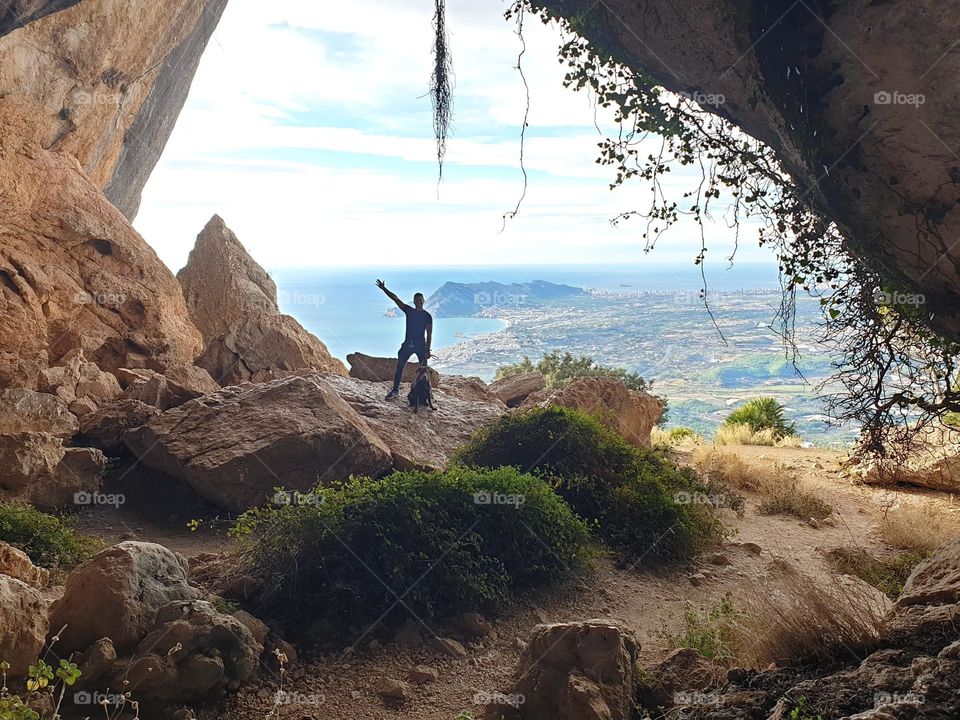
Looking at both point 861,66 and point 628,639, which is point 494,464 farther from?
point 861,66

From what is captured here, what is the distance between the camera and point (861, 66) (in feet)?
15.2

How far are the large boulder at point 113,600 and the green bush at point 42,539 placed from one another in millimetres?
2268

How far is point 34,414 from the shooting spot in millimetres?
10281

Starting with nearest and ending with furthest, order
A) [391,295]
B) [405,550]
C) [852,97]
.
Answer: [852,97], [405,550], [391,295]

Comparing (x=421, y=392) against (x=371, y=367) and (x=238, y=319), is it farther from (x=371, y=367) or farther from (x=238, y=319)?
(x=238, y=319)

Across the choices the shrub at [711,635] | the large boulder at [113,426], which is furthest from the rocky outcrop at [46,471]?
the shrub at [711,635]

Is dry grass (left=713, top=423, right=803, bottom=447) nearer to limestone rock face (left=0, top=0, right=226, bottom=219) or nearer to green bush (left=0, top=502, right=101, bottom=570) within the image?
green bush (left=0, top=502, right=101, bottom=570)

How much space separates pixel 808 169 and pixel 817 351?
4.48 ft

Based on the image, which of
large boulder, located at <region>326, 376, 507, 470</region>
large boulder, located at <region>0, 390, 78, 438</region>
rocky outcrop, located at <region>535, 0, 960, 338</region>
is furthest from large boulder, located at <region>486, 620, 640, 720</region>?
large boulder, located at <region>0, 390, 78, 438</region>

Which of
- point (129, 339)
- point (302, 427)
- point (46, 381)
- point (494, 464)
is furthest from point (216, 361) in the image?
point (494, 464)

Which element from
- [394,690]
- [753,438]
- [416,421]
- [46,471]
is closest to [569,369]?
[753,438]

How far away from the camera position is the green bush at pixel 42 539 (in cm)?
757

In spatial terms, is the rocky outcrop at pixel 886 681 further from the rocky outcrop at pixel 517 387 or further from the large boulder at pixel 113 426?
the rocky outcrop at pixel 517 387

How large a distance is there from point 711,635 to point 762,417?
15449mm
